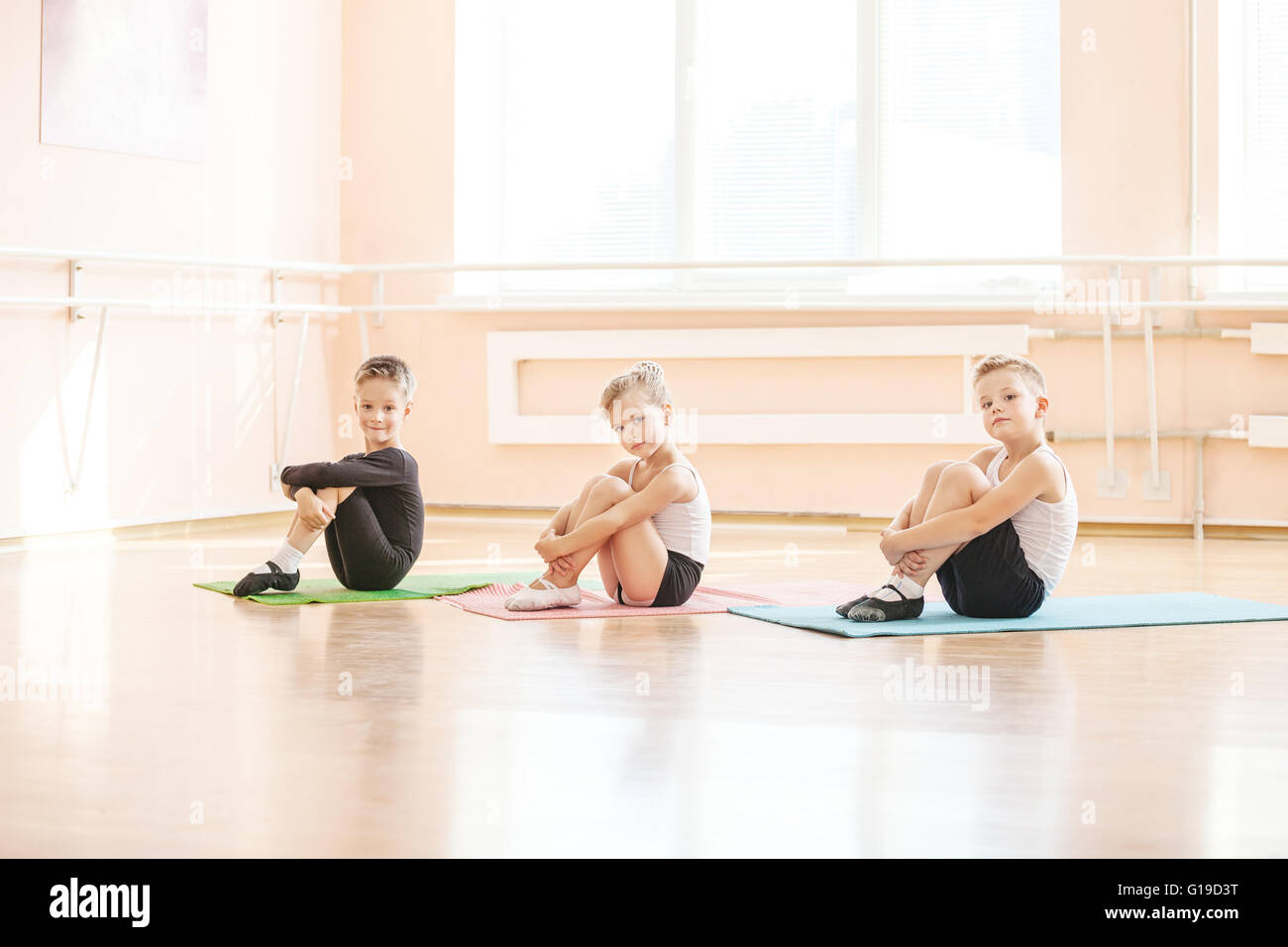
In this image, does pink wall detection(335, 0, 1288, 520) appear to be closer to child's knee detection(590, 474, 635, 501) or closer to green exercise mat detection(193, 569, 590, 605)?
green exercise mat detection(193, 569, 590, 605)

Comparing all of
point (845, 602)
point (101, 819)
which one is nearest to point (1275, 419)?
point (845, 602)

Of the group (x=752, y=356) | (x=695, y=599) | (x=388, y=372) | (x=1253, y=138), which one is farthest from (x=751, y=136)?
(x=695, y=599)

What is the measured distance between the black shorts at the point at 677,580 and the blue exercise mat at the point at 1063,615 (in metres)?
0.09

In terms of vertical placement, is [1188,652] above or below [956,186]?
below

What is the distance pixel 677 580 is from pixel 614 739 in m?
1.12

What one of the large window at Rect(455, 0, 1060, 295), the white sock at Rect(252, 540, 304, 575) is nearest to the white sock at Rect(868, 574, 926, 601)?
the white sock at Rect(252, 540, 304, 575)

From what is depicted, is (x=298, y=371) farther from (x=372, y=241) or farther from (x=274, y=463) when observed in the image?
(x=372, y=241)

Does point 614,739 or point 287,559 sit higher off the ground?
point 287,559

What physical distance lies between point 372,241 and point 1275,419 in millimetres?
2934

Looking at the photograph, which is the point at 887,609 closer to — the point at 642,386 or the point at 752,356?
the point at 642,386

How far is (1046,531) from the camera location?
244cm
